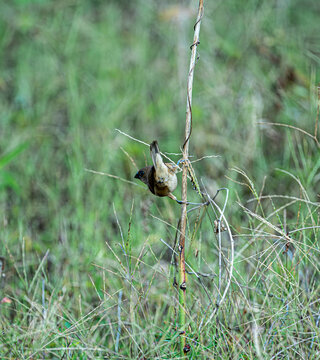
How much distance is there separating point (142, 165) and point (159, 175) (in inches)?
48.0

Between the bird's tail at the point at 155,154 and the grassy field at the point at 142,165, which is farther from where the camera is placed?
the grassy field at the point at 142,165

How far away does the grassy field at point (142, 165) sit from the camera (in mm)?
1288

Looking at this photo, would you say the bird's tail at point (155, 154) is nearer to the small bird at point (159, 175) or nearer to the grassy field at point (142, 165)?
the small bird at point (159, 175)

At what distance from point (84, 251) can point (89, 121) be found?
1.13 m

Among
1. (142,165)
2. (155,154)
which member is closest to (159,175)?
(155,154)

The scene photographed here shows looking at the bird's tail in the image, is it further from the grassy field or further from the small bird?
the grassy field

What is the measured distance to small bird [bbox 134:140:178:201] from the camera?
3.89 ft

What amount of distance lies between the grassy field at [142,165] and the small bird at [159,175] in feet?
0.47

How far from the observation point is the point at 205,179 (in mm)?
2318

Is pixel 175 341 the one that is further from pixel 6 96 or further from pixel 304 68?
pixel 6 96

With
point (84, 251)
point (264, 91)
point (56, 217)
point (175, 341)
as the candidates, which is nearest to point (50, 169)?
point (56, 217)

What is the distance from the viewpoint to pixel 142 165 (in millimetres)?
2418

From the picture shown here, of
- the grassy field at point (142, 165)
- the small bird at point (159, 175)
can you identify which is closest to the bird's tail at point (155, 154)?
the small bird at point (159, 175)

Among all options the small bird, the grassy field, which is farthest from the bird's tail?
the grassy field
